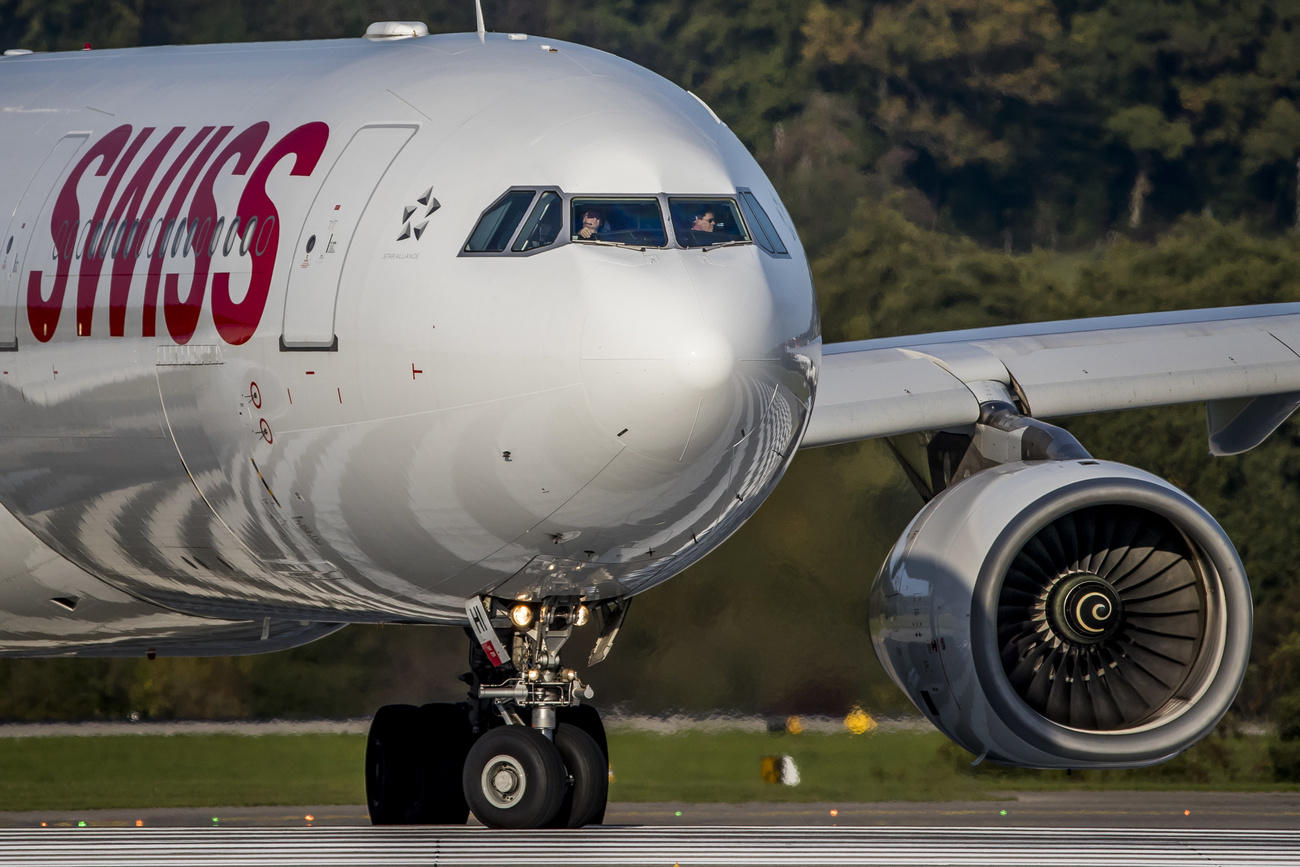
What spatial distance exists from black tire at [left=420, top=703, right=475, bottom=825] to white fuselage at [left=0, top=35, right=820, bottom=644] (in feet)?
5.41

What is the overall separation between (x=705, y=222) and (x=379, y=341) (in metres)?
1.38

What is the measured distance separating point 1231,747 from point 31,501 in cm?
1014

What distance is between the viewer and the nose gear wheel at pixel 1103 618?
39.2 feet

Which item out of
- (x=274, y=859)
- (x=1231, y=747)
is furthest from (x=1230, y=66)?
(x=274, y=859)

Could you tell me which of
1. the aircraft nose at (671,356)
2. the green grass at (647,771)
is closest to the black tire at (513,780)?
the aircraft nose at (671,356)

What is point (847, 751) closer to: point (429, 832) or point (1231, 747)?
point (1231, 747)

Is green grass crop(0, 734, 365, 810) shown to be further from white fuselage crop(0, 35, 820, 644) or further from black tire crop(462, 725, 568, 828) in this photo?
black tire crop(462, 725, 568, 828)

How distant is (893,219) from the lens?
23.9m

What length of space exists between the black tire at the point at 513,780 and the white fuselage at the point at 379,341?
2.15 feet

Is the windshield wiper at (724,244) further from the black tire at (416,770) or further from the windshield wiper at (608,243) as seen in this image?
the black tire at (416,770)

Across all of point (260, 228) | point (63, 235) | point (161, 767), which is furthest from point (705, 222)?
point (161, 767)

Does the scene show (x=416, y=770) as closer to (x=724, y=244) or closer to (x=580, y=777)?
(x=580, y=777)

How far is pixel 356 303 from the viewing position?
33.4 ft

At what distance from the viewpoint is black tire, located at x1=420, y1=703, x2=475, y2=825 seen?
45.1 ft
